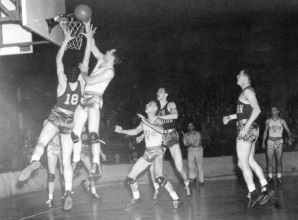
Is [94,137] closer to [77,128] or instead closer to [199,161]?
[77,128]

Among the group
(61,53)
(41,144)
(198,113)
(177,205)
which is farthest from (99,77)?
(198,113)

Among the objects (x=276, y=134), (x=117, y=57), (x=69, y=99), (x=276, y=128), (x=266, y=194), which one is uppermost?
(x=117, y=57)

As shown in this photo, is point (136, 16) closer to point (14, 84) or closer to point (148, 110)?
point (14, 84)

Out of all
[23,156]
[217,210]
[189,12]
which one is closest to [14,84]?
[23,156]

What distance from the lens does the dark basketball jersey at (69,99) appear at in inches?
327

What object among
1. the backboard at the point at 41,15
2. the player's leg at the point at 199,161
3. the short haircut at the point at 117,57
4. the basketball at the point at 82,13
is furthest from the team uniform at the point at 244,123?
the player's leg at the point at 199,161

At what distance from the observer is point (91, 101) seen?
26.8 ft

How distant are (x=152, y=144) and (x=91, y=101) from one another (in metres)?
1.51

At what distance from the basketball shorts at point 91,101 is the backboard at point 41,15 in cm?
145

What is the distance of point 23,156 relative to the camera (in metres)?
15.6

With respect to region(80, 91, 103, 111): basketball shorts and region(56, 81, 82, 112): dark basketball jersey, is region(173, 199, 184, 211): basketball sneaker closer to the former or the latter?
region(80, 91, 103, 111): basketball shorts

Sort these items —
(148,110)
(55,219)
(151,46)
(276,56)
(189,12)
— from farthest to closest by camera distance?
(276,56), (151,46), (189,12), (148,110), (55,219)

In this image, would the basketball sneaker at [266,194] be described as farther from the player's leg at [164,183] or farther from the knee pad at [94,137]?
the knee pad at [94,137]

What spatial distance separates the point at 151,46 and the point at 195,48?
2.21 m
